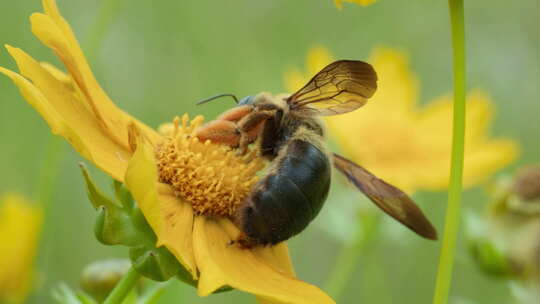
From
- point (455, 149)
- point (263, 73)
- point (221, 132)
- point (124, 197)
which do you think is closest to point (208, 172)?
point (221, 132)

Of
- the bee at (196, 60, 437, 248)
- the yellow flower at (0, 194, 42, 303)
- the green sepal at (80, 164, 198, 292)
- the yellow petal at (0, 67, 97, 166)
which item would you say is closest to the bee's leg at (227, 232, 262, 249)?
the bee at (196, 60, 437, 248)

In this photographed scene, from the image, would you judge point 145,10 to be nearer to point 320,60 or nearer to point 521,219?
point 320,60

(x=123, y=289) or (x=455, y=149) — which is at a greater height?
(x=455, y=149)

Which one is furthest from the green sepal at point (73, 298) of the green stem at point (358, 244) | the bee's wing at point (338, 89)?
the green stem at point (358, 244)

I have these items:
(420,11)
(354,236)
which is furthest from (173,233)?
(420,11)

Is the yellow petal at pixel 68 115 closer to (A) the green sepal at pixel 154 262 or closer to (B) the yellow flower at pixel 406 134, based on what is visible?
(A) the green sepal at pixel 154 262

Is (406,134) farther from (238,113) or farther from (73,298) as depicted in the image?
(73,298)
